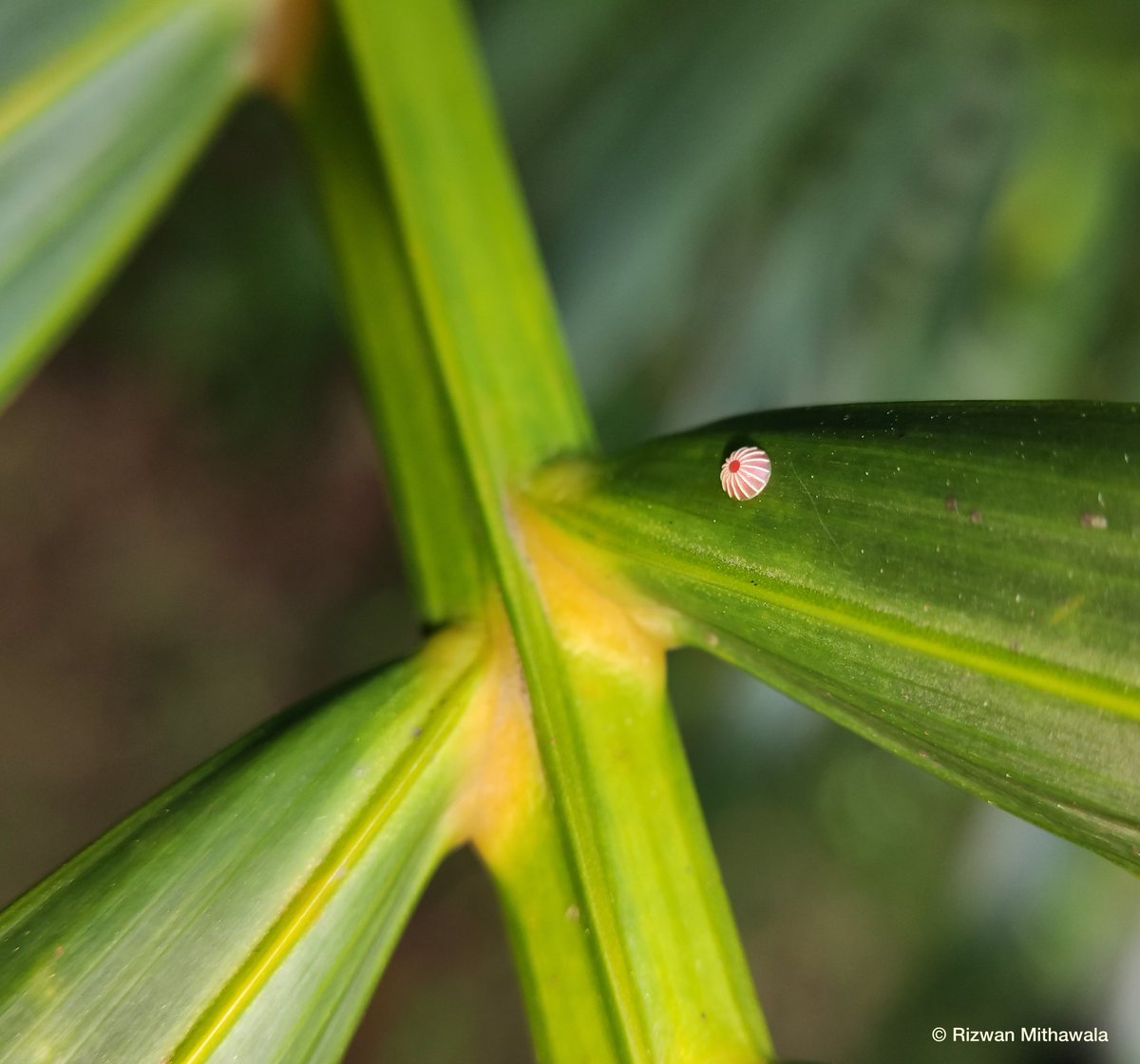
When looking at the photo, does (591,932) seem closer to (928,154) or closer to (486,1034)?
(928,154)

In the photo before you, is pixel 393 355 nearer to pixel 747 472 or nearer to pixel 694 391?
pixel 747 472

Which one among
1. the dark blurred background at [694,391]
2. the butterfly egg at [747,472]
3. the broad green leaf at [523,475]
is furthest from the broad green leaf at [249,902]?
the dark blurred background at [694,391]

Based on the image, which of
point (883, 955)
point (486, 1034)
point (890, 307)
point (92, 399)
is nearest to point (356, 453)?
point (92, 399)

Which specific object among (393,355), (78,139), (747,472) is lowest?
(747,472)

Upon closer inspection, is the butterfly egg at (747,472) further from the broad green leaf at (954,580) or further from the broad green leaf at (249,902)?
the broad green leaf at (249,902)

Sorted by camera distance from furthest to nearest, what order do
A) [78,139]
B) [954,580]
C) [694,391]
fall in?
[694,391], [78,139], [954,580]

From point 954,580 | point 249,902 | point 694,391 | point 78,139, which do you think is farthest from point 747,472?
point 694,391

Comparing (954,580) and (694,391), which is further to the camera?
(694,391)
